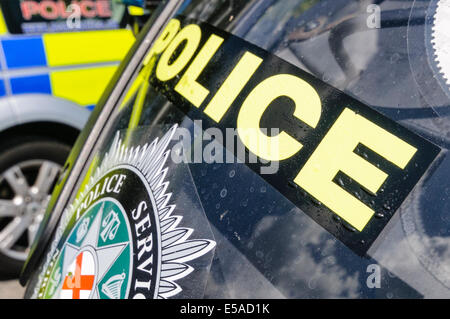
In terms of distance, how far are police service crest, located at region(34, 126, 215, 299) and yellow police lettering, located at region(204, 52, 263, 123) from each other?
12cm

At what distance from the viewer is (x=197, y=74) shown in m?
0.93

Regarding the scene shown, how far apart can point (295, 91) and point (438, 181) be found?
271 mm

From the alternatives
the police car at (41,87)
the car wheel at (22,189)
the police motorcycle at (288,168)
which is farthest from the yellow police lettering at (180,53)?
the car wheel at (22,189)

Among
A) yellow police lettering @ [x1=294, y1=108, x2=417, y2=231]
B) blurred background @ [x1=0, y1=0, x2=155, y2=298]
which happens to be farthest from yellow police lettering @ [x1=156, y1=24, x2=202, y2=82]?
blurred background @ [x1=0, y1=0, x2=155, y2=298]

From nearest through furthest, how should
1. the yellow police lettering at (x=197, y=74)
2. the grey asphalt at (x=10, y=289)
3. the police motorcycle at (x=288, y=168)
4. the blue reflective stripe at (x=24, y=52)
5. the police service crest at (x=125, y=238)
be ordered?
1. the police motorcycle at (x=288, y=168)
2. the police service crest at (x=125, y=238)
3. the yellow police lettering at (x=197, y=74)
4. the blue reflective stripe at (x=24, y=52)
5. the grey asphalt at (x=10, y=289)

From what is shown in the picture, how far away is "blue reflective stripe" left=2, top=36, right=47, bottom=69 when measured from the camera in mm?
2418

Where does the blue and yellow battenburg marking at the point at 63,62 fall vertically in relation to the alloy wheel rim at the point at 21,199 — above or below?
above

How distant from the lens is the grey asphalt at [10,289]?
8.52ft

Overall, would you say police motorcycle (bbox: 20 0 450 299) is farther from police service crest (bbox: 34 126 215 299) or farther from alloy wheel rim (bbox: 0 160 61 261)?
alloy wheel rim (bbox: 0 160 61 261)

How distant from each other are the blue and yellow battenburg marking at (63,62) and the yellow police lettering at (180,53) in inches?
66.2

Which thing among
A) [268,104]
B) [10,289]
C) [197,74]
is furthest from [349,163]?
[10,289]

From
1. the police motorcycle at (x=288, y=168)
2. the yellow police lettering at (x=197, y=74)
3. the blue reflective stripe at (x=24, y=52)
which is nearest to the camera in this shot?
the police motorcycle at (x=288, y=168)

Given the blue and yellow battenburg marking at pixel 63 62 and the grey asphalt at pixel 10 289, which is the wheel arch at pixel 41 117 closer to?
the blue and yellow battenburg marking at pixel 63 62

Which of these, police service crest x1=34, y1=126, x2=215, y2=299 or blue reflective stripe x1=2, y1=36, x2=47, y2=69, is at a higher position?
police service crest x1=34, y1=126, x2=215, y2=299
